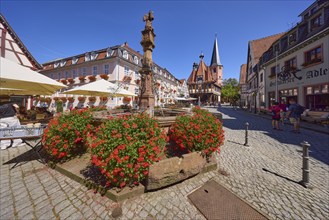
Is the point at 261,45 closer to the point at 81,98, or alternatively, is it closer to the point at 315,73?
the point at 315,73

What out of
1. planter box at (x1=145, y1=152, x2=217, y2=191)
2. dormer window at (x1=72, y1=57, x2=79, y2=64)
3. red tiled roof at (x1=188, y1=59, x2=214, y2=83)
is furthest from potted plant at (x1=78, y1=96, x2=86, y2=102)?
red tiled roof at (x1=188, y1=59, x2=214, y2=83)

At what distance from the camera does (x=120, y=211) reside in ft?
7.47

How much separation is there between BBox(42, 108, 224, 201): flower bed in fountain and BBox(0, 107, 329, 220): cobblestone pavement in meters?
0.22

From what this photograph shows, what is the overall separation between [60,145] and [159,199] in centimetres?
295

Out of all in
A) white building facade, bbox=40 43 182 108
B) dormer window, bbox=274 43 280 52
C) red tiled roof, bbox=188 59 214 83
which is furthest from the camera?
red tiled roof, bbox=188 59 214 83

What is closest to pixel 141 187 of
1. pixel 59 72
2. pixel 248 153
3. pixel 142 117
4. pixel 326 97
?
pixel 142 117

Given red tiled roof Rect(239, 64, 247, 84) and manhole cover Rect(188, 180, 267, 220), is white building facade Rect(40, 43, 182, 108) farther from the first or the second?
red tiled roof Rect(239, 64, 247, 84)

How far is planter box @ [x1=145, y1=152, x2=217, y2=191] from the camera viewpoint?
2646 millimetres

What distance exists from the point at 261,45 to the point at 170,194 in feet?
101

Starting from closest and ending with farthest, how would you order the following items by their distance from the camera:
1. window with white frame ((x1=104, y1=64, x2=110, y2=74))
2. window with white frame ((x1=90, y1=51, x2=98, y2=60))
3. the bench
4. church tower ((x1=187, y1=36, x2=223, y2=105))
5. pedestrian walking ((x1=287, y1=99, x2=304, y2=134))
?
1. pedestrian walking ((x1=287, y1=99, x2=304, y2=134))
2. the bench
3. window with white frame ((x1=104, y1=64, x2=110, y2=74))
4. window with white frame ((x1=90, y1=51, x2=98, y2=60))
5. church tower ((x1=187, y1=36, x2=223, y2=105))

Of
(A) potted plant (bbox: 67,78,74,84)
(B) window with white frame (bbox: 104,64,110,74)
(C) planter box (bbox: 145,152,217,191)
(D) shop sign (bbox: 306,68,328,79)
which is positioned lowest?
(C) planter box (bbox: 145,152,217,191)

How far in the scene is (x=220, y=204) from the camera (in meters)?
2.52

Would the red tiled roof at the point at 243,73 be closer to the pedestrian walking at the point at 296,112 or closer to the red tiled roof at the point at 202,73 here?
the red tiled roof at the point at 202,73

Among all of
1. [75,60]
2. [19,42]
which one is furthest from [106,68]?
[19,42]
